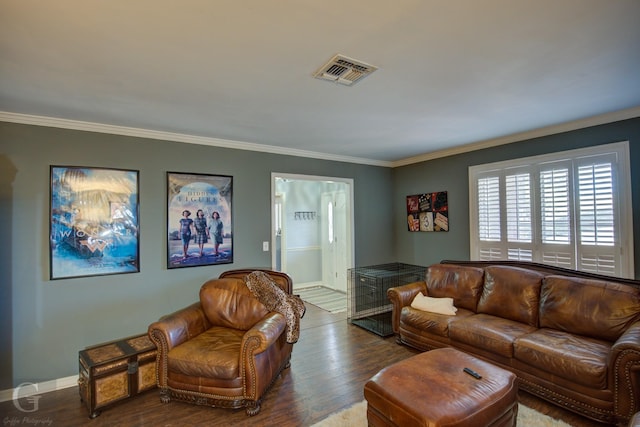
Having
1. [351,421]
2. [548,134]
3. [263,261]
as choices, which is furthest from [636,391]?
[263,261]

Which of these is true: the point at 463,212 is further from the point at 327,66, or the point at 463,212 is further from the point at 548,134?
the point at 327,66

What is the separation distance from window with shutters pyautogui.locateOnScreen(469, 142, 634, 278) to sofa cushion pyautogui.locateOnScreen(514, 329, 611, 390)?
1110mm

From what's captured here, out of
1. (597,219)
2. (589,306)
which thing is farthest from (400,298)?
(597,219)

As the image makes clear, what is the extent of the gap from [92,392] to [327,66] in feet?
9.99

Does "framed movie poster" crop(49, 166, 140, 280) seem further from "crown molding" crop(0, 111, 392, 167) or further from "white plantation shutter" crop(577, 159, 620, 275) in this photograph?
"white plantation shutter" crop(577, 159, 620, 275)

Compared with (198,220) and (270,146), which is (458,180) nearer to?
(270,146)

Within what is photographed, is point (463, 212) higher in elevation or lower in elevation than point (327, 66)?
lower

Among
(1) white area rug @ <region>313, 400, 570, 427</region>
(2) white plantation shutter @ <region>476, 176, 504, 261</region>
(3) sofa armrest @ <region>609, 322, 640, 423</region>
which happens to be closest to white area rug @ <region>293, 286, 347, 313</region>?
(2) white plantation shutter @ <region>476, 176, 504, 261</region>

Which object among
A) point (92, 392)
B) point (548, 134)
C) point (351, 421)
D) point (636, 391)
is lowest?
point (351, 421)

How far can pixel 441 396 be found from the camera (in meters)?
1.81

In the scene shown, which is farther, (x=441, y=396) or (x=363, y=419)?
(x=363, y=419)

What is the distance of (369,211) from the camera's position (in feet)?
17.2

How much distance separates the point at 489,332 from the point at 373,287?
2238 millimetres

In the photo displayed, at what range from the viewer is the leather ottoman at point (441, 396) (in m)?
1.70
